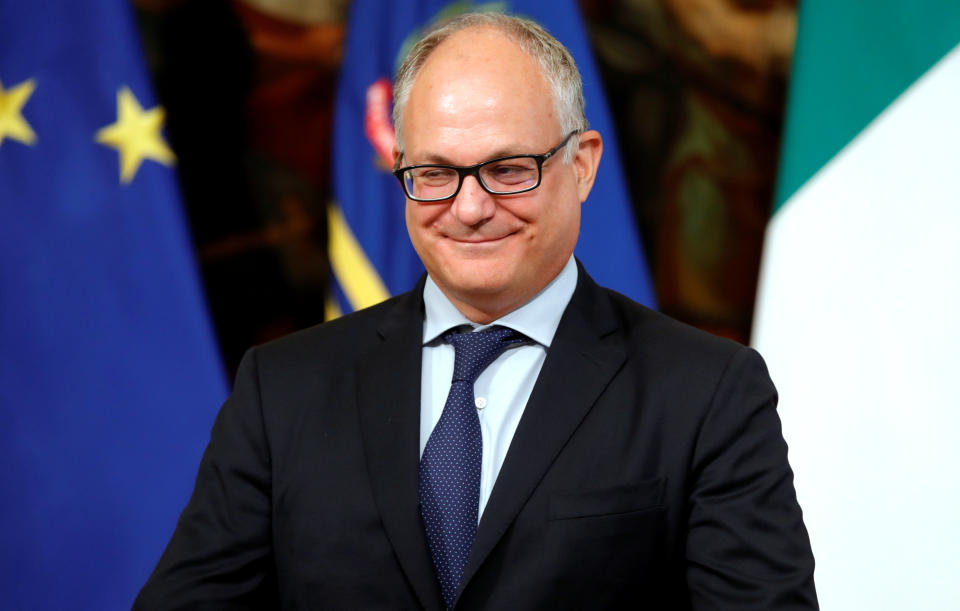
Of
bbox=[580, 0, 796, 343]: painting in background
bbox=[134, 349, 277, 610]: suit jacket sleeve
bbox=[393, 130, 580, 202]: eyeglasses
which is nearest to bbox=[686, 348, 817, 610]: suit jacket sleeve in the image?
bbox=[393, 130, 580, 202]: eyeglasses

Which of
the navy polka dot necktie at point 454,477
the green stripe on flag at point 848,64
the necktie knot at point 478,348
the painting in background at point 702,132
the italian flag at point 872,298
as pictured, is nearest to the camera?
the navy polka dot necktie at point 454,477

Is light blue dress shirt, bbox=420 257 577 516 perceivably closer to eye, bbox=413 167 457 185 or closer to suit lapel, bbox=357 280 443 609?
suit lapel, bbox=357 280 443 609

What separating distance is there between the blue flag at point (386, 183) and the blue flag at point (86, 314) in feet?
1.58

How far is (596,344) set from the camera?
56.0 inches

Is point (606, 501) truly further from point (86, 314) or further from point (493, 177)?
point (86, 314)

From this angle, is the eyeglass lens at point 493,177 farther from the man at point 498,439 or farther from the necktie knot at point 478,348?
the necktie knot at point 478,348

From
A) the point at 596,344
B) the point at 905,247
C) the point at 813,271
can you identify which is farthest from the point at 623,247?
the point at 596,344

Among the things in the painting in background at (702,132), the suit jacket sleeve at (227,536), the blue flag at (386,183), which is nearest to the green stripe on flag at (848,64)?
the painting in background at (702,132)

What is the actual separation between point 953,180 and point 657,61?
96 cm

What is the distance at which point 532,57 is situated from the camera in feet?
4.45

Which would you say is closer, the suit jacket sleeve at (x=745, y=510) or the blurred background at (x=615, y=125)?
the suit jacket sleeve at (x=745, y=510)

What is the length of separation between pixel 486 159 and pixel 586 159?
0.79 feet

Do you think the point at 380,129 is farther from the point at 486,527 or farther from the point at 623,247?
the point at 486,527

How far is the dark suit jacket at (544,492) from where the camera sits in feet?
4.09
